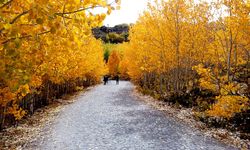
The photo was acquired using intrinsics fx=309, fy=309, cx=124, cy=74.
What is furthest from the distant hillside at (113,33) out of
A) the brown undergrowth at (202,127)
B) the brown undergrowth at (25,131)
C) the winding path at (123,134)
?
the winding path at (123,134)

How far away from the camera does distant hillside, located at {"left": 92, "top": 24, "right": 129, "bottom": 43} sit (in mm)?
139875

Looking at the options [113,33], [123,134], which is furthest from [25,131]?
[113,33]

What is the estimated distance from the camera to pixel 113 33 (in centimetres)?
14812

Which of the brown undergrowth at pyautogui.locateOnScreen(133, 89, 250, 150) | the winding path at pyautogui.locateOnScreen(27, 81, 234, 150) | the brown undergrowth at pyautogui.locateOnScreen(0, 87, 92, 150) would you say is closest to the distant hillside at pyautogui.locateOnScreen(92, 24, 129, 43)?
the brown undergrowth at pyautogui.locateOnScreen(133, 89, 250, 150)

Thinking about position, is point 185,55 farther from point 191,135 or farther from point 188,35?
point 191,135

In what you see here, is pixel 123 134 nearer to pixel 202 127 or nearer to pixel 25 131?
pixel 202 127

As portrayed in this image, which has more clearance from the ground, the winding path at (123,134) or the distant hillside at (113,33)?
the distant hillside at (113,33)

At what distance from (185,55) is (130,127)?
9893 mm

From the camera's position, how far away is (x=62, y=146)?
503 inches

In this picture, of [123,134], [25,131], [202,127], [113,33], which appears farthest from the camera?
[113,33]

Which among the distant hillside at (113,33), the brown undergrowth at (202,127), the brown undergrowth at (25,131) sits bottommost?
the brown undergrowth at (25,131)

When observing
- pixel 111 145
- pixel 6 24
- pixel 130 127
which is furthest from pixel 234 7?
pixel 6 24

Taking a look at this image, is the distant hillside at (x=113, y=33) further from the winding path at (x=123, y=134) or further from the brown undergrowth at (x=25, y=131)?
the winding path at (x=123, y=134)

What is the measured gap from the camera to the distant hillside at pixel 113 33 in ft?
459
